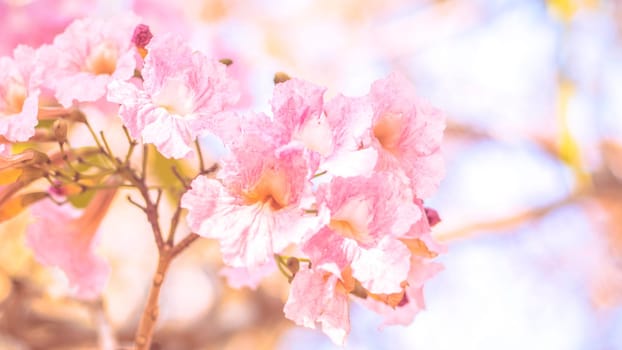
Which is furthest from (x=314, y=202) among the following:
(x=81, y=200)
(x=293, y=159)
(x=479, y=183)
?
(x=479, y=183)

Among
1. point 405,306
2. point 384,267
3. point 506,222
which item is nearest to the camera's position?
point 384,267

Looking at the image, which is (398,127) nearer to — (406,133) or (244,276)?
(406,133)

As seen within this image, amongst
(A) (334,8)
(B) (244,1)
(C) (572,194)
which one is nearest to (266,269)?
(C) (572,194)

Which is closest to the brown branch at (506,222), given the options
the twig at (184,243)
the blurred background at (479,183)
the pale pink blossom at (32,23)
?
the blurred background at (479,183)

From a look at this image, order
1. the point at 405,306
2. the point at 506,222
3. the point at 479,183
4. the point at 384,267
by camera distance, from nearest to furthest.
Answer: the point at 384,267
the point at 405,306
the point at 506,222
the point at 479,183

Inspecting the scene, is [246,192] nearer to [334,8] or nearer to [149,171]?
[149,171]

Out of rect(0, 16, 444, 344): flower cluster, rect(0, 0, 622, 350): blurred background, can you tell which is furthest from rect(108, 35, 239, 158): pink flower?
rect(0, 0, 622, 350): blurred background

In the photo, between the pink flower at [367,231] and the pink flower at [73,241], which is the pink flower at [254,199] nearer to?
the pink flower at [367,231]

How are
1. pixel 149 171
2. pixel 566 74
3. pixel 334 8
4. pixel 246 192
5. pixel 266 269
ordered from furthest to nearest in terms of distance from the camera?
1. pixel 334 8
2. pixel 566 74
3. pixel 149 171
4. pixel 266 269
5. pixel 246 192
